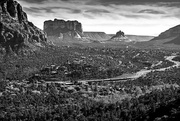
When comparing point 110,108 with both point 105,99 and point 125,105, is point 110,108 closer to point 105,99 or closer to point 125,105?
point 125,105

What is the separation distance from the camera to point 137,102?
166875 millimetres

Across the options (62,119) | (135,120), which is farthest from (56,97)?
(135,120)

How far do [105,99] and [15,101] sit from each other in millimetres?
70122

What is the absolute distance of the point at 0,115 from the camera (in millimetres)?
A: 153000

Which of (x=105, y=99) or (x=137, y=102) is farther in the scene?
(x=105, y=99)

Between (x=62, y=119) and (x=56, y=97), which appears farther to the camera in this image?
(x=56, y=97)

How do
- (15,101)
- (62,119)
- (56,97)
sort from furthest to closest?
(56,97), (15,101), (62,119)

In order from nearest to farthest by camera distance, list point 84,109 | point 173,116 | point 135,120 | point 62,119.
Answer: point 173,116, point 135,120, point 62,119, point 84,109

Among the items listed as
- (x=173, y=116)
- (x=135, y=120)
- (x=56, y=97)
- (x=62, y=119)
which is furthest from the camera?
(x=56, y=97)

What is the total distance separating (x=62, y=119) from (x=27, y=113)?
964 inches

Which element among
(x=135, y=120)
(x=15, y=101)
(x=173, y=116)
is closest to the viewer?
(x=173, y=116)

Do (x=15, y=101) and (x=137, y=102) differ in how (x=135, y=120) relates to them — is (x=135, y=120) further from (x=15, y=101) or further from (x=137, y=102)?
(x=15, y=101)

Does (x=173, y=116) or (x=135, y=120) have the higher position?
(x=173, y=116)

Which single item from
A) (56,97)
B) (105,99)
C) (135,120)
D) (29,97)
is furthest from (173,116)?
(29,97)
